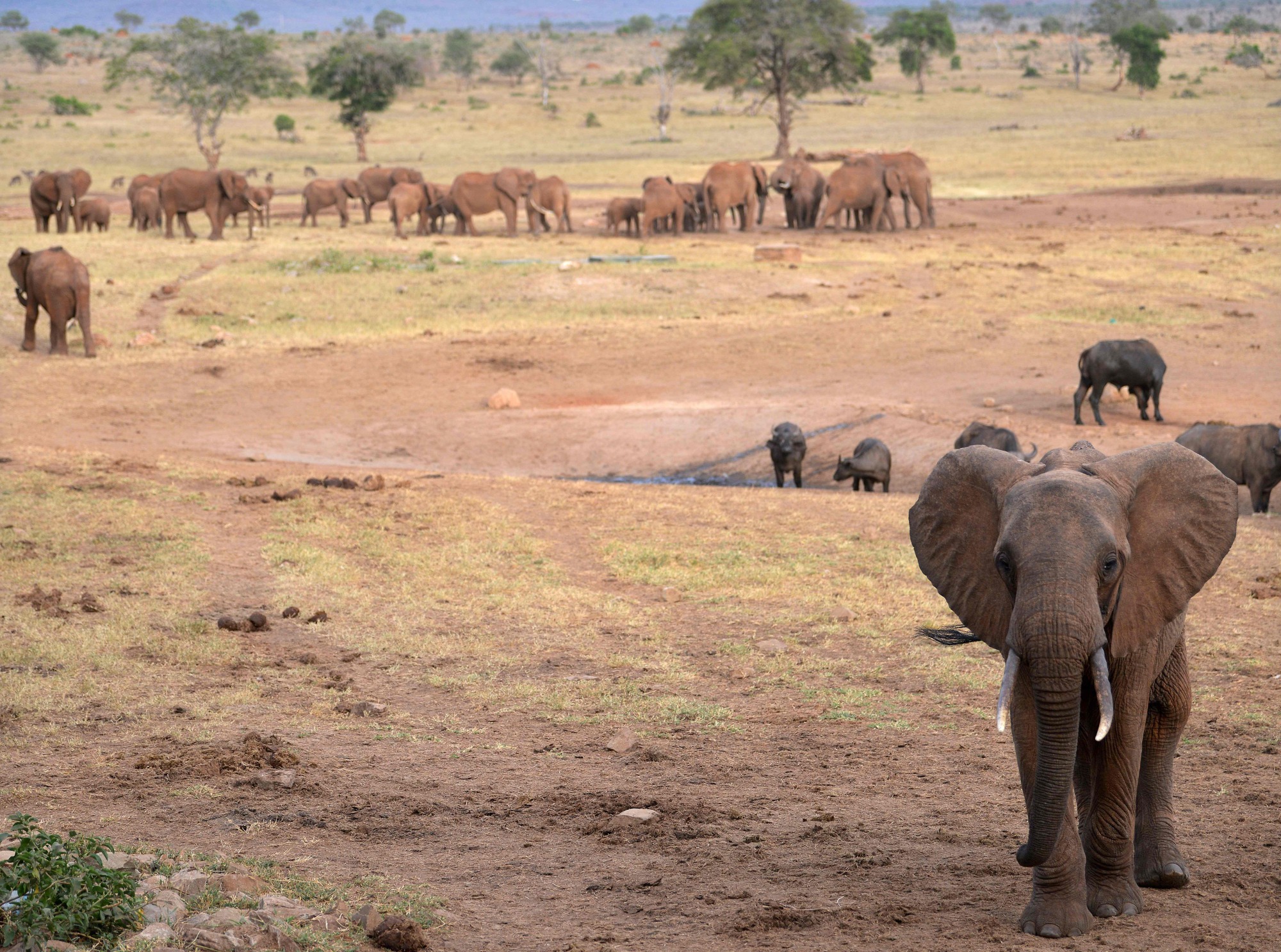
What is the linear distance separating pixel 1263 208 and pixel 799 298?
17115 mm

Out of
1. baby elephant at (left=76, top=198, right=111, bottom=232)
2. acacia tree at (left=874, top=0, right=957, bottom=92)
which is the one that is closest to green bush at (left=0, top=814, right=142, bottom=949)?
baby elephant at (left=76, top=198, right=111, bottom=232)

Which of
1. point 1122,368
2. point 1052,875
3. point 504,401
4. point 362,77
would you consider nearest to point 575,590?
point 1052,875

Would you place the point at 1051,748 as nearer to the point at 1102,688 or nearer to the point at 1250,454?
the point at 1102,688

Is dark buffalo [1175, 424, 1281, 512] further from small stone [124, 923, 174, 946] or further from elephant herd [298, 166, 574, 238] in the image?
elephant herd [298, 166, 574, 238]

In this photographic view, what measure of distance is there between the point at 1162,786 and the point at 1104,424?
1114 centimetres

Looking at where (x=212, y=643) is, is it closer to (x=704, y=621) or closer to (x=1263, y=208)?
(x=704, y=621)

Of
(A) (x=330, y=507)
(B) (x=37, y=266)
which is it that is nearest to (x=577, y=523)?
(A) (x=330, y=507)

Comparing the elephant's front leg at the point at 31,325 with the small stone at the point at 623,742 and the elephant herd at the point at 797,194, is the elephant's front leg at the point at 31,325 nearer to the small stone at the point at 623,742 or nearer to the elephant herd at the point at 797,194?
the small stone at the point at 623,742

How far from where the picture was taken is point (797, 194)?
35750 millimetres

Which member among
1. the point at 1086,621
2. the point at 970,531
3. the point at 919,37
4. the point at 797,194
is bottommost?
the point at 1086,621

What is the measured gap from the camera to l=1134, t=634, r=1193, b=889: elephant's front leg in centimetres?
532

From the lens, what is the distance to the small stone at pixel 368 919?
481cm

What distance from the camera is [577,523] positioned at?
40.2ft

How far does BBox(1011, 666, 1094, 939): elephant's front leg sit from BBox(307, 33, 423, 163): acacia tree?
53374 mm
